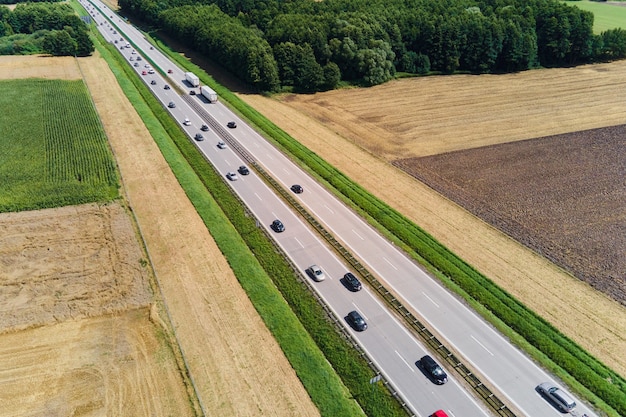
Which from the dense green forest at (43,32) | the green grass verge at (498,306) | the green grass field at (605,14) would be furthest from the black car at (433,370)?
the green grass field at (605,14)

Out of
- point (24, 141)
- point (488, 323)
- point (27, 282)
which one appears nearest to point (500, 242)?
point (488, 323)

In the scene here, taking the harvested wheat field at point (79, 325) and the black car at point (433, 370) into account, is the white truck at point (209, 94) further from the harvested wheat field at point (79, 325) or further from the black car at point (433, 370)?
the black car at point (433, 370)

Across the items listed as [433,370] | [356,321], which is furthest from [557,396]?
[356,321]

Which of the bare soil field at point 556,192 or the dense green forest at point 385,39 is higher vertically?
the dense green forest at point 385,39

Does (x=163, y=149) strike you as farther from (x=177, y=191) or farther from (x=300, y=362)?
(x=300, y=362)

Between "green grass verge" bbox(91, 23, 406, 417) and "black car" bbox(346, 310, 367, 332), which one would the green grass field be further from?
"black car" bbox(346, 310, 367, 332)
